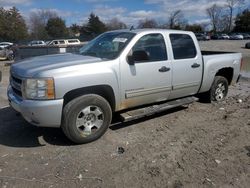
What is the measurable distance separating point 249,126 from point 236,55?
2.47 m

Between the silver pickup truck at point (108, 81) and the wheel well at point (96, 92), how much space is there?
2 cm

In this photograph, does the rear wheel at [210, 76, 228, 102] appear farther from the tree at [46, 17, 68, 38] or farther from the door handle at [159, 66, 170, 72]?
the tree at [46, 17, 68, 38]

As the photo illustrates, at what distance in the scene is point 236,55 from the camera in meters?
7.51

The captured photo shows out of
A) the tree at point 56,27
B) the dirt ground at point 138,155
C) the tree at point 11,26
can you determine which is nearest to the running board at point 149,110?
the dirt ground at point 138,155

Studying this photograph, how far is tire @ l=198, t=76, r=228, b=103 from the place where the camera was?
7121 millimetres

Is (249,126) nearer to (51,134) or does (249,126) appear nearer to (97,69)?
(97,69)

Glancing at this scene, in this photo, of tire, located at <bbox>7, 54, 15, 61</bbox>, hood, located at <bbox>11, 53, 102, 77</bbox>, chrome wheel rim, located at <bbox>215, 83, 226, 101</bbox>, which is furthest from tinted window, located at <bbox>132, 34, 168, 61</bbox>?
tire, located at <bbox>7, 54, 15, 61</bbox>

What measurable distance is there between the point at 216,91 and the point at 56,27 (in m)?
72.9

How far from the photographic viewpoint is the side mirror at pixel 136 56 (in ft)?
16.4

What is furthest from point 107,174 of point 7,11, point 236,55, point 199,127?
point 7,11

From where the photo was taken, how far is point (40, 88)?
421 centimetres

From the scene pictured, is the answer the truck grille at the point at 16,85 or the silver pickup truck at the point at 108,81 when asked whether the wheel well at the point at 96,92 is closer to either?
the silver pickup truck at the point at 108,81

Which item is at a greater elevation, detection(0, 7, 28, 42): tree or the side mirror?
detection(0, 7, 28, 42): tree

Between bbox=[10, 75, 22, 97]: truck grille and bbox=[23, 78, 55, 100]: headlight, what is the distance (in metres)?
0.29
